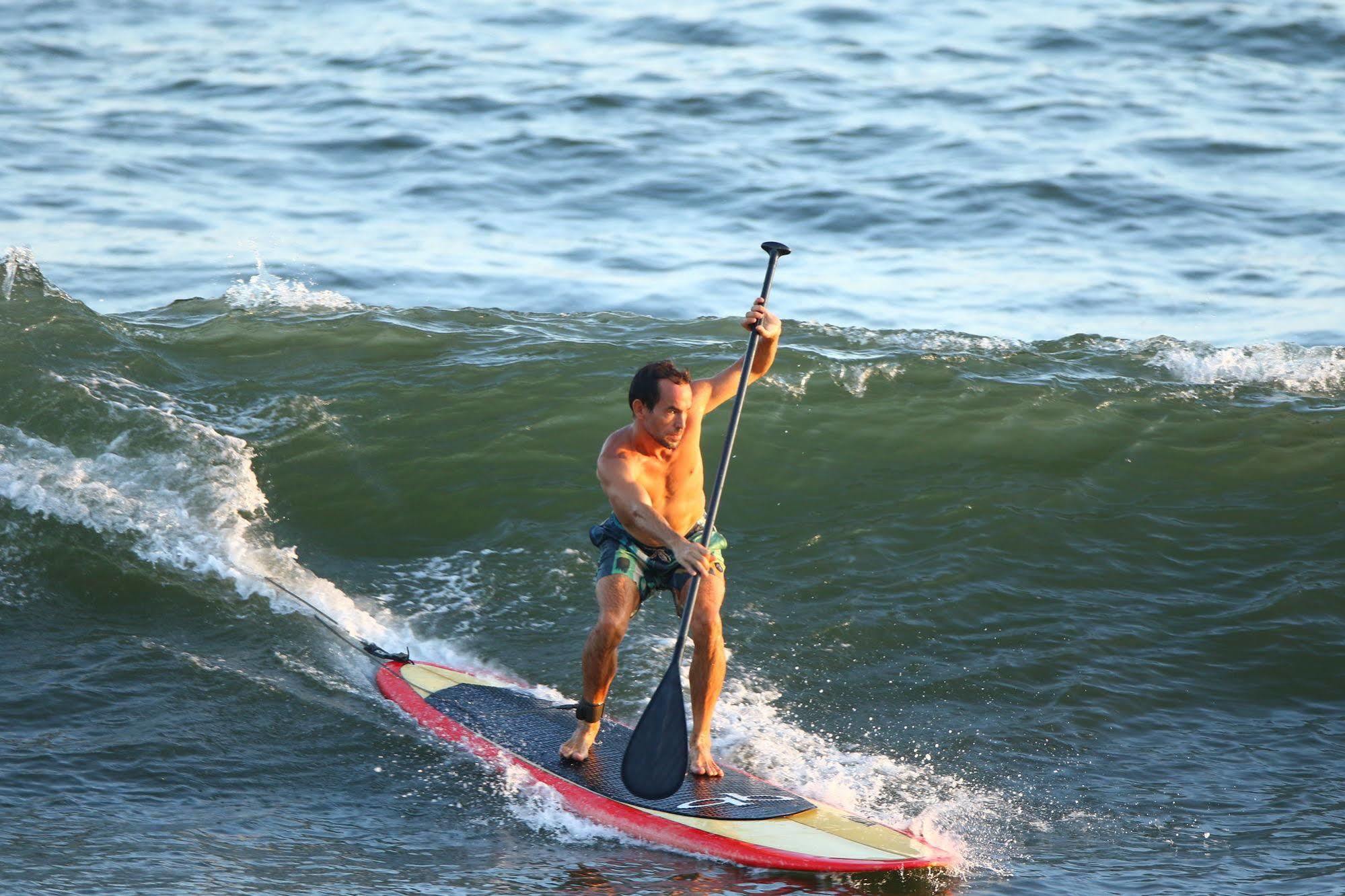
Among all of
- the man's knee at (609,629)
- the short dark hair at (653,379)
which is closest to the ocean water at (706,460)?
the man's knee at (609,629)

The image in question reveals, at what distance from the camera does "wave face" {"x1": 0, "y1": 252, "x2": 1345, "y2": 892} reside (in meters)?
5.66

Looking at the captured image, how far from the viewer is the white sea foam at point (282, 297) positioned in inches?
465

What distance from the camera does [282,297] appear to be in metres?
12.0

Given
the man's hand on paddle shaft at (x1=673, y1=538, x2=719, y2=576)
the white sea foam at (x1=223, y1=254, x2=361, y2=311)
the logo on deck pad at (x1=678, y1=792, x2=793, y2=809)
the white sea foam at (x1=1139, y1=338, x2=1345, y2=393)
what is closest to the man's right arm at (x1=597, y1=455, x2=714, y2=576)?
the man's hand on paddle shaft at (x1=673, y1=538, x2=719, y2=576)

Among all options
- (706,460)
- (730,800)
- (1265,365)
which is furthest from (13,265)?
(1265,365)

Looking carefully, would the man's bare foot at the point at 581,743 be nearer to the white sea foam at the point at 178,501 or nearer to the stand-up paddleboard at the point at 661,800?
the stand-up paddleboard at the point at 661,800

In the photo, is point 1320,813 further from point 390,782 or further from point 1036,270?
point 1036,270

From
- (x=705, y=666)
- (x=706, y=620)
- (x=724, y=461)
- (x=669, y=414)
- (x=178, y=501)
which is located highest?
(x=669, y=414)

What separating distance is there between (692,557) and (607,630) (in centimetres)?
65

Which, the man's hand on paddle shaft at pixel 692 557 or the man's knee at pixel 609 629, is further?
the man's knee at pixel 609 629

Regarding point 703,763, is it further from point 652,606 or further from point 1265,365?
point 1265,365

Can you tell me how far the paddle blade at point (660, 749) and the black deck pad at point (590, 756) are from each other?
3.8 inches

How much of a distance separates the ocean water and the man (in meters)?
0.56

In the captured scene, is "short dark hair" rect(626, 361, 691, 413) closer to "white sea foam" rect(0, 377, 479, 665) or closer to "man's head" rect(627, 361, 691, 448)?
"man's head" rect(627, 361, 691, 448)
